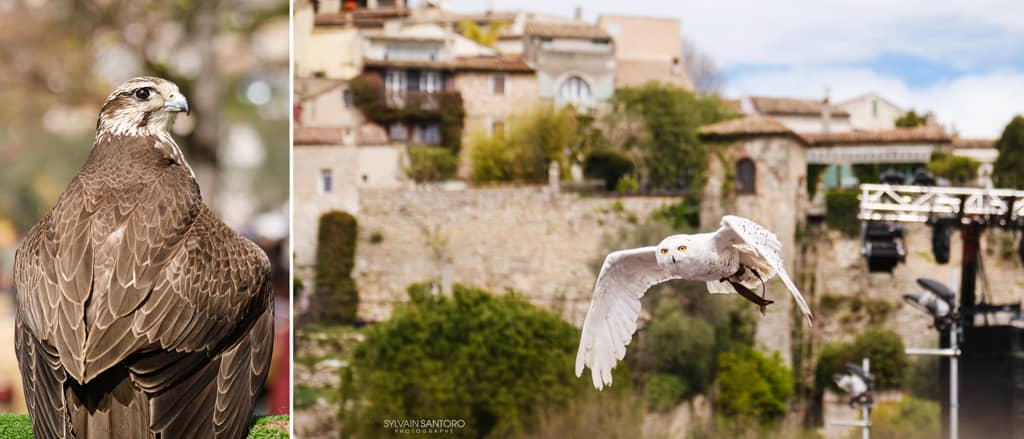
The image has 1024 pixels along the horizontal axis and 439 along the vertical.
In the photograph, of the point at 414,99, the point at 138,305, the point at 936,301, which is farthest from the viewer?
the point at 414,99

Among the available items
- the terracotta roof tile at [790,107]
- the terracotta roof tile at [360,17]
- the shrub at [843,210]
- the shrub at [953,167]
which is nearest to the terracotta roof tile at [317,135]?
the terracotta roof tile at [360,17]

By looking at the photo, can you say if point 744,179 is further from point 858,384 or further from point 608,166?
point 858,384

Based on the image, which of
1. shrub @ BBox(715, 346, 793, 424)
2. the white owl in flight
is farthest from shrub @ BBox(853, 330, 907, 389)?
the white owl in flight

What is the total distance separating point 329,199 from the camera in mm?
11750

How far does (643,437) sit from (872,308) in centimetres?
264

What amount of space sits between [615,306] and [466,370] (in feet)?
26.6

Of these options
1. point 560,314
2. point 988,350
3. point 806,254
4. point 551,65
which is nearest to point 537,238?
point 560,314

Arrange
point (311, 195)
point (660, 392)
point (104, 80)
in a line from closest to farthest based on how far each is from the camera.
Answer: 1. point (104, 80)
2. point (660, 392)
3. point (311, 195)

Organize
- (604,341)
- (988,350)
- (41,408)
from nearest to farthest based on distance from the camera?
(41,408)
(604,341)
(988,350)

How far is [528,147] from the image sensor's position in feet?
38.6

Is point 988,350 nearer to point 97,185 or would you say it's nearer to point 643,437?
point 643,437

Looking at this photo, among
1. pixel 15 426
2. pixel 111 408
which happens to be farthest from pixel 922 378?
pixel 111 408

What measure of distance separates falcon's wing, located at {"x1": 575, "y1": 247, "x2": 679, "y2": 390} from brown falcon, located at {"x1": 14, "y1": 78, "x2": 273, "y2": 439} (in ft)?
2.89

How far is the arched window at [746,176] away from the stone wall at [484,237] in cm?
72
